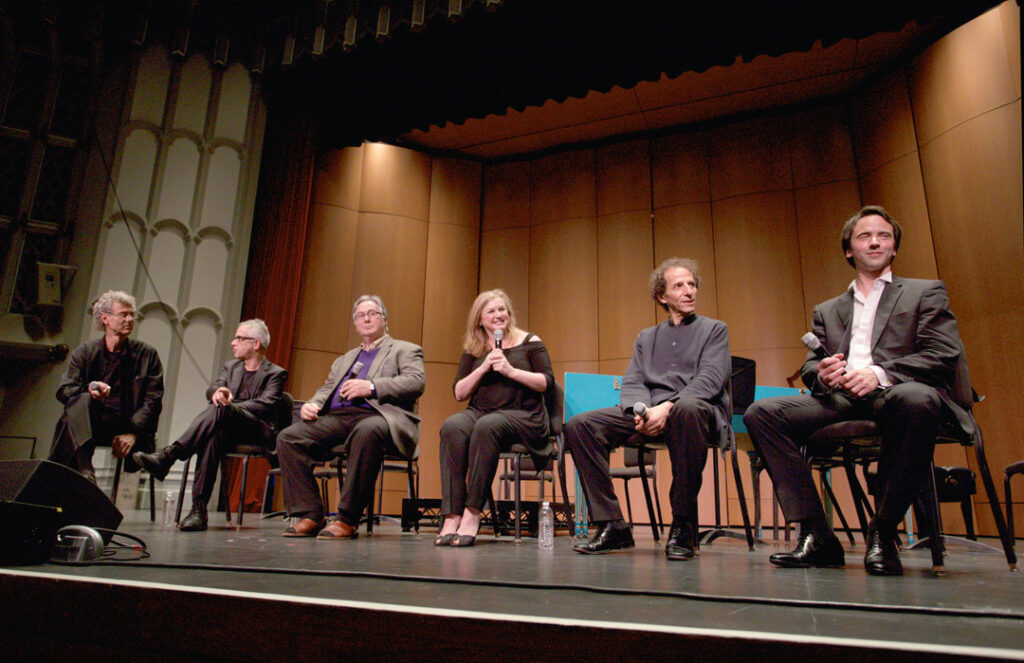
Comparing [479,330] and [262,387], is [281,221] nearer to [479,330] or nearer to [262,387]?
[262,387]

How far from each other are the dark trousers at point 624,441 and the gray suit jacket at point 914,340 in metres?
0.40

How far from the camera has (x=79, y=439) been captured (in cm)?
330

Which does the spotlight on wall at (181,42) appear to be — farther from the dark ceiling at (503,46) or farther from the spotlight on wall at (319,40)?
the spotlight on wall at (319,40)

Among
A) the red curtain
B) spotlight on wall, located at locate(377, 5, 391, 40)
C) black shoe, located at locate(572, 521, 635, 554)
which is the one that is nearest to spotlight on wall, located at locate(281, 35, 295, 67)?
the red curtain

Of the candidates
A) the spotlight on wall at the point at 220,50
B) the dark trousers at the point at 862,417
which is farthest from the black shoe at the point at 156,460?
the spotlight on wall at the point at 220,50

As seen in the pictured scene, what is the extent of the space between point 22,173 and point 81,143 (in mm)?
462

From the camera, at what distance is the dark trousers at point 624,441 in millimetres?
2291

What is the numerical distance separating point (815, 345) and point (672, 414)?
53 centimetres

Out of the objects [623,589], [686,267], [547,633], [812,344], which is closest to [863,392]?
[812,344]

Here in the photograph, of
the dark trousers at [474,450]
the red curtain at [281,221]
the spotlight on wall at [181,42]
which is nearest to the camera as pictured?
the dark trousers at [474,450]

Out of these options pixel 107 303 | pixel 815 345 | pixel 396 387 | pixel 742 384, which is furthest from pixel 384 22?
pixel 815 345

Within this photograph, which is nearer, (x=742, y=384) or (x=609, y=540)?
(x=609, y=540)

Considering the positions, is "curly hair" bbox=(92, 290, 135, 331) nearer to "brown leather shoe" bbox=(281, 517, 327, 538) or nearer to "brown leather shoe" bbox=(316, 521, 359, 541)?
"brown leather shoe" bbox=(281, 517, 327, 538)

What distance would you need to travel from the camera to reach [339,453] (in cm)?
319
